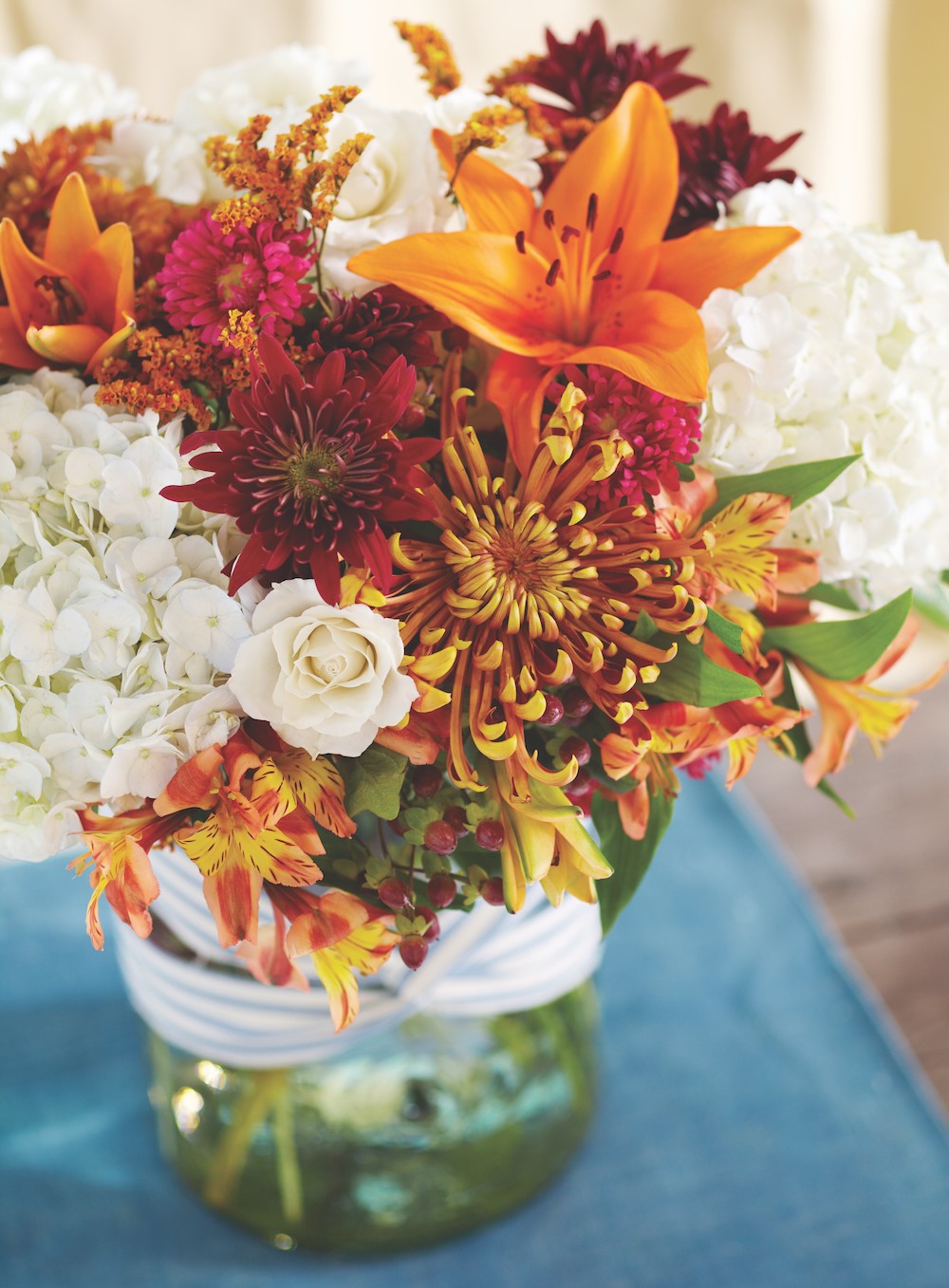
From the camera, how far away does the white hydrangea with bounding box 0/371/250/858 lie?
0.39 meters

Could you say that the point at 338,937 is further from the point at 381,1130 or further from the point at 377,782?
the point at 381,1130

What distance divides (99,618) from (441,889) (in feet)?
0.51

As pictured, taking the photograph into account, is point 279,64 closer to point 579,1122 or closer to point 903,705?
point 903,705

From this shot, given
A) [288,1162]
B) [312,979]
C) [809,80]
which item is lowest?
[288,1162]

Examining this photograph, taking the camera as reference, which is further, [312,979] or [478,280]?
[312,979]

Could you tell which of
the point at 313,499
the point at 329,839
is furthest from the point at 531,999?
the point at 313,499

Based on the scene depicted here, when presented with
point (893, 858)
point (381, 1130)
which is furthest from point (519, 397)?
point (893, 858)

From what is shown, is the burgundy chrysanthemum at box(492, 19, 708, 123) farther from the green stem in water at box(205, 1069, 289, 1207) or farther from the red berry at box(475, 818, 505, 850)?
the green stem in water at box(205, 1069, 289, 1207)

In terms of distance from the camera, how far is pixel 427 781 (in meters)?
0.43

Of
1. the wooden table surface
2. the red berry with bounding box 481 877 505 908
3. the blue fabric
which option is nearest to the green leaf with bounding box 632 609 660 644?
the red berry with bounding box 481 877 505 908

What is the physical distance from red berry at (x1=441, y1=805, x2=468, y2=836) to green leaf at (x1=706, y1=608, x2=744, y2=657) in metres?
0.11

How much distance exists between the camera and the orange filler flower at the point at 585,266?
42 cm

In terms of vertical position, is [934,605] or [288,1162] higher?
[934,605]

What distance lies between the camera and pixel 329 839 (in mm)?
448
